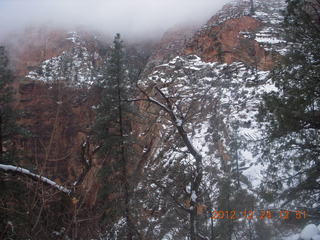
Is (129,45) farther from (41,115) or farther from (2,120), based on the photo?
(2,120)

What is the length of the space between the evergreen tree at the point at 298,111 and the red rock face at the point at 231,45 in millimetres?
13582

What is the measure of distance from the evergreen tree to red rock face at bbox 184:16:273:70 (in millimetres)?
13582

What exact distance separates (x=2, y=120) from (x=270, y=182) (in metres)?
10.7

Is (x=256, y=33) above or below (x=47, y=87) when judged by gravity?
above

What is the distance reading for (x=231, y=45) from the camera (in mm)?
22703

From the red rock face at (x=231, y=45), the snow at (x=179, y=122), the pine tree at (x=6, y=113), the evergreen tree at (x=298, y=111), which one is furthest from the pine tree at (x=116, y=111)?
the red rock face at (x=231, y=45)

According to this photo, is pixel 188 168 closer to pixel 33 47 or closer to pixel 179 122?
pixel 179 122

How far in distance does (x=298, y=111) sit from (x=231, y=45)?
63.4ft

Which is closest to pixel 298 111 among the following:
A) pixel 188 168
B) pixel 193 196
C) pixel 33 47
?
pixel 193 196

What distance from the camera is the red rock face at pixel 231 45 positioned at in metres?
20.7

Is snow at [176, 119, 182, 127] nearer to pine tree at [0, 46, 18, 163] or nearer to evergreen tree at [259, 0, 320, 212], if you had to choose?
evergreen tree at [259, 0, 320, 212]

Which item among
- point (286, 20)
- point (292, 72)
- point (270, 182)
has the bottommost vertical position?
point (270, 182)

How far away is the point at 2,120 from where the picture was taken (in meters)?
10.3

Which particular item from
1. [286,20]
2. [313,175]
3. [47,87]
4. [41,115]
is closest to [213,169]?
[313,175]
